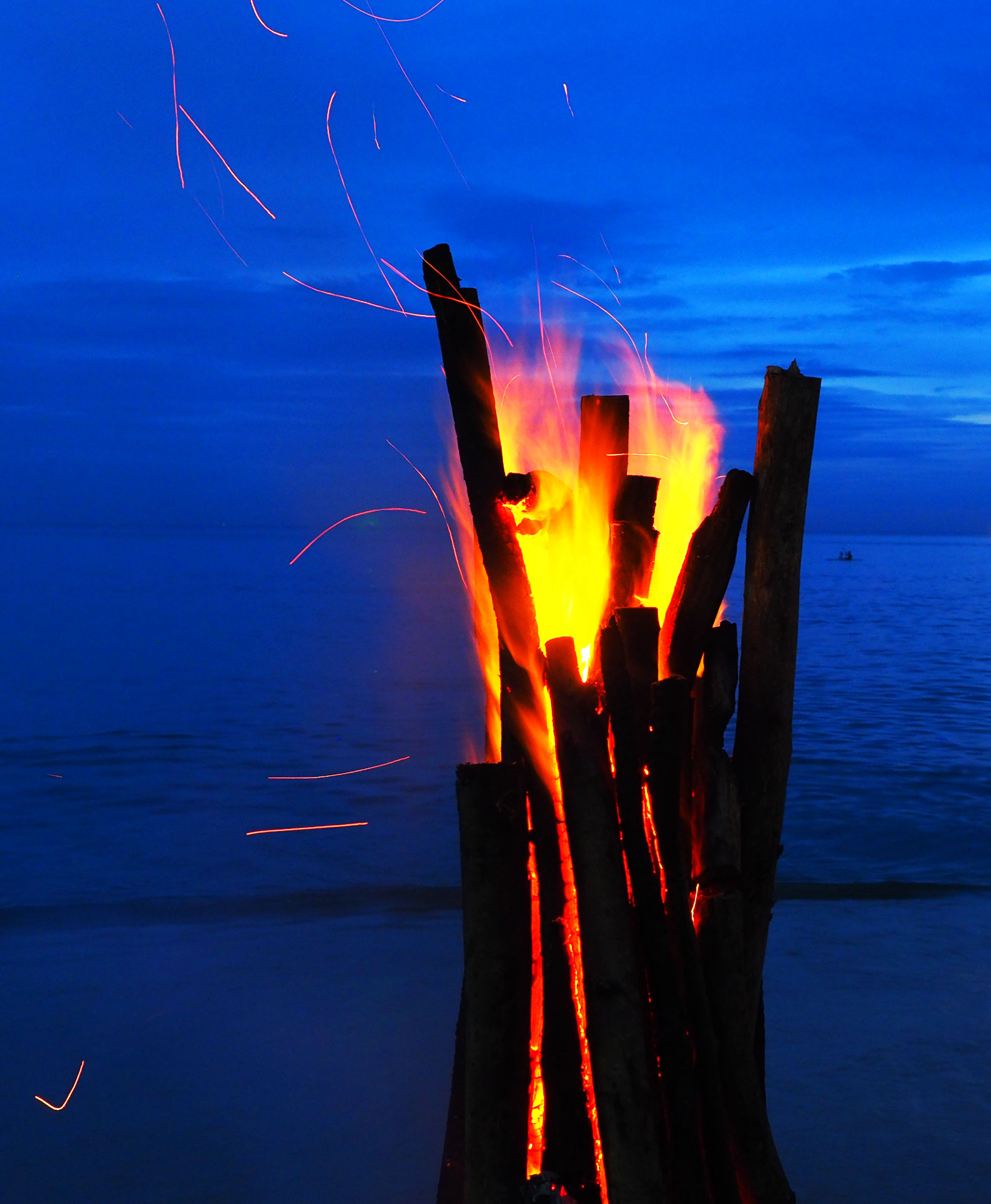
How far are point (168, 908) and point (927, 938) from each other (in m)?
5.27

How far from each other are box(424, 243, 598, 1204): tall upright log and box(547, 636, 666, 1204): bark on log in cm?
10

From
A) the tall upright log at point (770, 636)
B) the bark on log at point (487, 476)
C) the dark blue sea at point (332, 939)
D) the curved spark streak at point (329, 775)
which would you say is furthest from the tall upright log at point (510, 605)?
the curved spark streak at point (329, 775)

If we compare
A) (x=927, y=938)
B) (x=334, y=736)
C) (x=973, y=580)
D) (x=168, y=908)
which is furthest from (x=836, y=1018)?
(x=973, y=580)

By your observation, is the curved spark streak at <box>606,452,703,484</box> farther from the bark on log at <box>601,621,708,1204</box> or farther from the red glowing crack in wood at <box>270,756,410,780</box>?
the red glowing crack in wood at <box>270,756,410,780</box>

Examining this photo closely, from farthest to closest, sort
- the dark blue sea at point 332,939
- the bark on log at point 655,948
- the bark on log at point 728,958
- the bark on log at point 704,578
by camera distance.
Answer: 1. the dark blue sea at point 332,939
2. the bark on log at point 704,578
3. the bark on log at point 728,958
4. the bark on log at point 655,948

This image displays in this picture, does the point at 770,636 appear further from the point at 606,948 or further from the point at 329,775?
the point at 329,775

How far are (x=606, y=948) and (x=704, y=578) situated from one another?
3.74ft

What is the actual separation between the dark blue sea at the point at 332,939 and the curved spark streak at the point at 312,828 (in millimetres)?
122

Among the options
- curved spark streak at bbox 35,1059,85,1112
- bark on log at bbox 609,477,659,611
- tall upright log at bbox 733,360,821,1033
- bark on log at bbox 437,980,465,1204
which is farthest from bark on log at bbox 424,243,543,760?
curved spark streak at bbox 35,1059,85,1112

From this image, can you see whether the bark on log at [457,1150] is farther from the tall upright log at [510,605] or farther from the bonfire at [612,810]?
the tall upright log at [510,605]

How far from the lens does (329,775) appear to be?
11.4 m

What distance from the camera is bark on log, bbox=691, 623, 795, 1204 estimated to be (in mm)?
2811

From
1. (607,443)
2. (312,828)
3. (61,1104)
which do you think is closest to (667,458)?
(607,443)

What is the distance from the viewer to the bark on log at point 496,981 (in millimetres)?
2596
